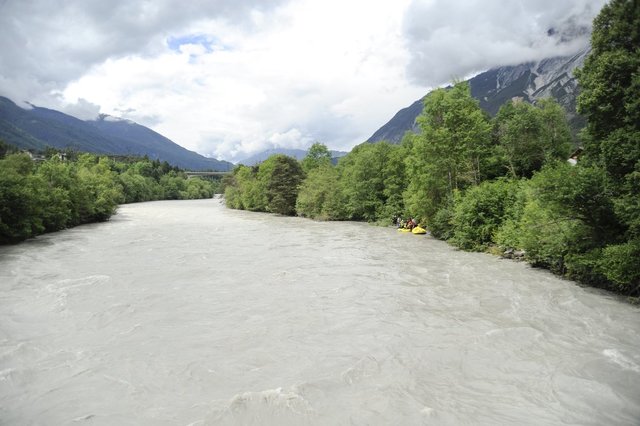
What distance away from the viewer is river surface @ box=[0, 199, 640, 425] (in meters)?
8.29

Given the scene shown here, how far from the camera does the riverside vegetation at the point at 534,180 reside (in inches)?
576

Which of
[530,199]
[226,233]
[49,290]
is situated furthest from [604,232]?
[226,233]

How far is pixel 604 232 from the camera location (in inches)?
655

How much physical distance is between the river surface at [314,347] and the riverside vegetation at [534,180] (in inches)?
77.3

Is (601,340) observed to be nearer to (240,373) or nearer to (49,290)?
(240,373)

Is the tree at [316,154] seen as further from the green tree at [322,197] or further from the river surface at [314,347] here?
the river surface at [314,347]

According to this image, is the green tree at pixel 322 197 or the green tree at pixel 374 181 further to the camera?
the green tree at pixel 322 197

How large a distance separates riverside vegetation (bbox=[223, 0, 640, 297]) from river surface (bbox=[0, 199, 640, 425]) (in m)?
1.96

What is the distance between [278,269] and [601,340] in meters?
15.5

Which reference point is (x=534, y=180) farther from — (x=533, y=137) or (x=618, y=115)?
(x=533, y=137)

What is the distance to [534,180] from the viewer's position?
22484 millimetres

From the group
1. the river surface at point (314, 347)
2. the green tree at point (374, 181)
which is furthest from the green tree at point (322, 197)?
the river surface at point (314, 347)

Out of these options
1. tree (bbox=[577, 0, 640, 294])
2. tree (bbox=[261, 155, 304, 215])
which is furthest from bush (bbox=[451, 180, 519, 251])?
tree (bbox=[261, 155, 304, 215])

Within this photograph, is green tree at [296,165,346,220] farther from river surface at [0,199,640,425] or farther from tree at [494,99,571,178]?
river surface at [0,199,640,425]
